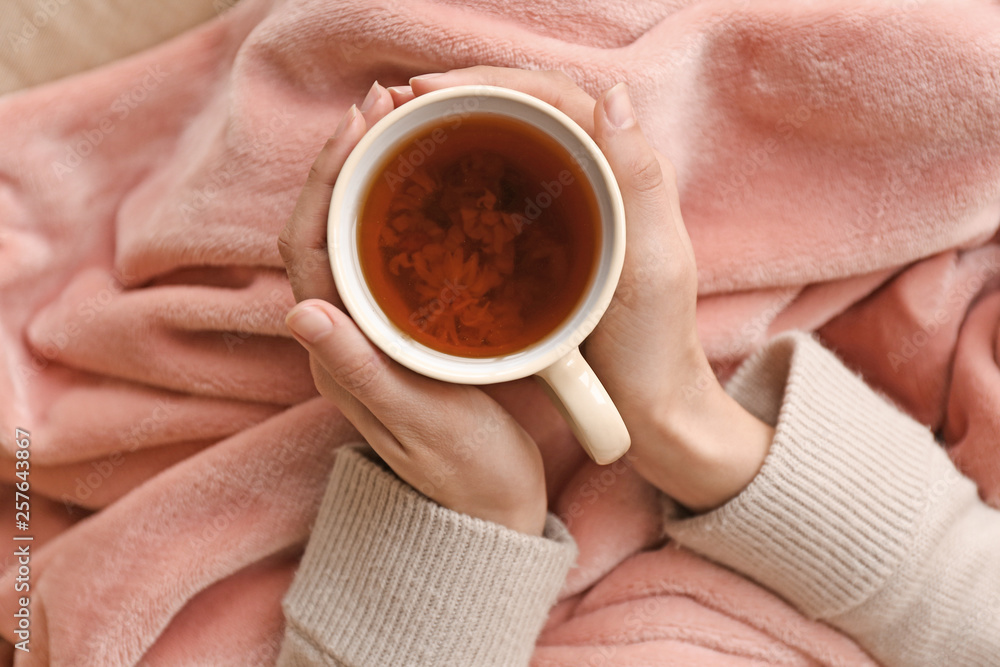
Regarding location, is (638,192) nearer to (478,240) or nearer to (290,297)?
(478,240)

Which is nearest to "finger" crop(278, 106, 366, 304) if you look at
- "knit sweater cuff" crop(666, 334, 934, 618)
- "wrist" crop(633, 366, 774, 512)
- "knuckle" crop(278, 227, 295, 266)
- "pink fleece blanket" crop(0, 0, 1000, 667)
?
"knuckle" crop(278, 227, 295, 266)

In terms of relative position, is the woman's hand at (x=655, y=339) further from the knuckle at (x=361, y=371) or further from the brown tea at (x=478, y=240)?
the knuckle at (x=361, y=371)

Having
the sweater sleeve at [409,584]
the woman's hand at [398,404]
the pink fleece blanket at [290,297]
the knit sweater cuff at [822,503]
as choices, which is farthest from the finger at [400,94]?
the knit sweater cuff at [822,503]

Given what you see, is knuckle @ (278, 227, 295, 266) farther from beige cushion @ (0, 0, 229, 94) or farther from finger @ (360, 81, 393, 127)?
beige cushion @ (0, 0, 229, 94)

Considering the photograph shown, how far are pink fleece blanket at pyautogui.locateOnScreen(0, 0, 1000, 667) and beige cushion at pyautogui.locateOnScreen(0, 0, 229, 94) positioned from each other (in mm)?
105

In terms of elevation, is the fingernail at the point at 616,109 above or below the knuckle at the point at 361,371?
above

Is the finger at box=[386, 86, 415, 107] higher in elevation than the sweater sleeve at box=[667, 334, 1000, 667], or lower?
higher

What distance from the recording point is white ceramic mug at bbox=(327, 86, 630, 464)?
561 mm

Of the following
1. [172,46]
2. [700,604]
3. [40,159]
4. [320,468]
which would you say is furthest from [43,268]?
[700,604]

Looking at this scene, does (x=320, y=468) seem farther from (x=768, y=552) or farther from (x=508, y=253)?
(x=768, y=552)

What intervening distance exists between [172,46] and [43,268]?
0.34m

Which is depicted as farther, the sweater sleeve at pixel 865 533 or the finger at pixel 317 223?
the sweater sleeve at pixel 865 533

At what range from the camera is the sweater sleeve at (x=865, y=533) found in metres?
0.77

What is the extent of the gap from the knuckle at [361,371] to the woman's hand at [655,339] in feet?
0.71
